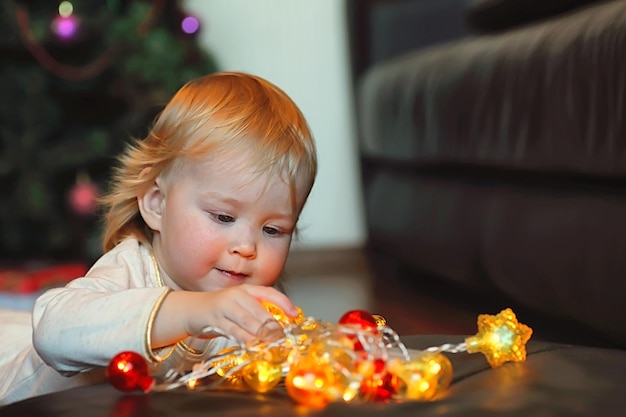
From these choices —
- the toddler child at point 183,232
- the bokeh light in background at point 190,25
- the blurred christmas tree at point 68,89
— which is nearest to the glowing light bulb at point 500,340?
the toddler child at point 183,232

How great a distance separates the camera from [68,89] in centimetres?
277

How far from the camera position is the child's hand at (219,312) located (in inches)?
30.5

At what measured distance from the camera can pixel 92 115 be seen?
9.35 ft

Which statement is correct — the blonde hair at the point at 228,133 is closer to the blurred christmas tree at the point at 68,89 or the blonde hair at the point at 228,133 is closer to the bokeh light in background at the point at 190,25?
the blurred christmas tree at the point at 68,89

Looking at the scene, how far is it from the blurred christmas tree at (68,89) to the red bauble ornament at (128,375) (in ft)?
6.41

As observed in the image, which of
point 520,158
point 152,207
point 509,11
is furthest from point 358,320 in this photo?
point 509,11

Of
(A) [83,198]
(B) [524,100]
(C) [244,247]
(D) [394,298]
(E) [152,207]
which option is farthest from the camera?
(A) [83,198]

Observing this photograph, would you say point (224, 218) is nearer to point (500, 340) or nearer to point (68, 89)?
point (500, 340)

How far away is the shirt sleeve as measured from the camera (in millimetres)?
851

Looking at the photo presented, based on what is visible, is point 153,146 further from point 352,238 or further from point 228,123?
point 352,238

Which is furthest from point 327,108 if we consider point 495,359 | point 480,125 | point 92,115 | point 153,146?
point 495,359

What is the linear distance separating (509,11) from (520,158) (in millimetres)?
426

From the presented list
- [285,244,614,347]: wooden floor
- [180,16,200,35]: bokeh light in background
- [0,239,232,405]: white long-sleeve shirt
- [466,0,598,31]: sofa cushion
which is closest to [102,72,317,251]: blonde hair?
[0,239,232,405]: white long-sleeve shirt

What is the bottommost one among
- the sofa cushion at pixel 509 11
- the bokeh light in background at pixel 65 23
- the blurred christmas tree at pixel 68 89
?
the blurred christmas tree at pixel 68 89
